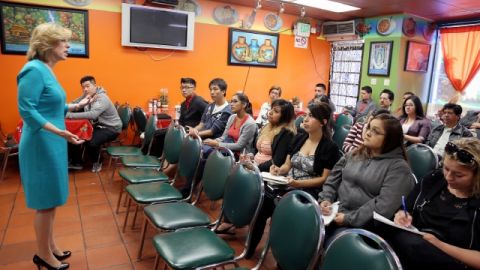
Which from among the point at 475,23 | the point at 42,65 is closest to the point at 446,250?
the point at 42,65

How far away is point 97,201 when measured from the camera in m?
3.31

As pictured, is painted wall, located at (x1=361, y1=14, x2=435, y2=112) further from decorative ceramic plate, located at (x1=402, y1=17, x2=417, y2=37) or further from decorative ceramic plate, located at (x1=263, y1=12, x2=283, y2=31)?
decorative ceramic plate, located at (x1=263, y1=12, x2=283, y2=31)

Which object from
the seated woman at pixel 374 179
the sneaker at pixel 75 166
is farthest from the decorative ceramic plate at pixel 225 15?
the seated woman at pixel 374 179

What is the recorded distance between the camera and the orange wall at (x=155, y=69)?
458cm

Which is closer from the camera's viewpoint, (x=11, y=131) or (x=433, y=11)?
(x=11, y=131)

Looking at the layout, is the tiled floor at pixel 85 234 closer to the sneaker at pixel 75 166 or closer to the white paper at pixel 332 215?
the sneaker at pixel 75 166

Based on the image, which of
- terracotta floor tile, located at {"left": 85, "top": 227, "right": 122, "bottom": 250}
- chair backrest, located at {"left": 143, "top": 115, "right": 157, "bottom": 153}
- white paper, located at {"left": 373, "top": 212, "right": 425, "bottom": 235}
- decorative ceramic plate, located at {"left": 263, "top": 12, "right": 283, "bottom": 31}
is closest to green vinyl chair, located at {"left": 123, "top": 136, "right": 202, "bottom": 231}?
terracotta floor tile, located at {"left": 85, "top": 227, "right": 122, "bottom": 250}

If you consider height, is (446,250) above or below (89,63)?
below

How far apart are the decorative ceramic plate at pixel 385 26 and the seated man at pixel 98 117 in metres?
4.50

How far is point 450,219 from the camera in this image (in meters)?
1.50

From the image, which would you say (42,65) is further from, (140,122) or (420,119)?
(420,119)

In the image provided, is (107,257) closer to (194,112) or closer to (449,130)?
(194,112)

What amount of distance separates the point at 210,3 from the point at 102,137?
2692mm

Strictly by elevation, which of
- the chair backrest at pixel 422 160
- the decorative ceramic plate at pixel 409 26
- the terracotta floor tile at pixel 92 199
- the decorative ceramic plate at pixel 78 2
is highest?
the decorative ceramic plate at pixel 409 26
